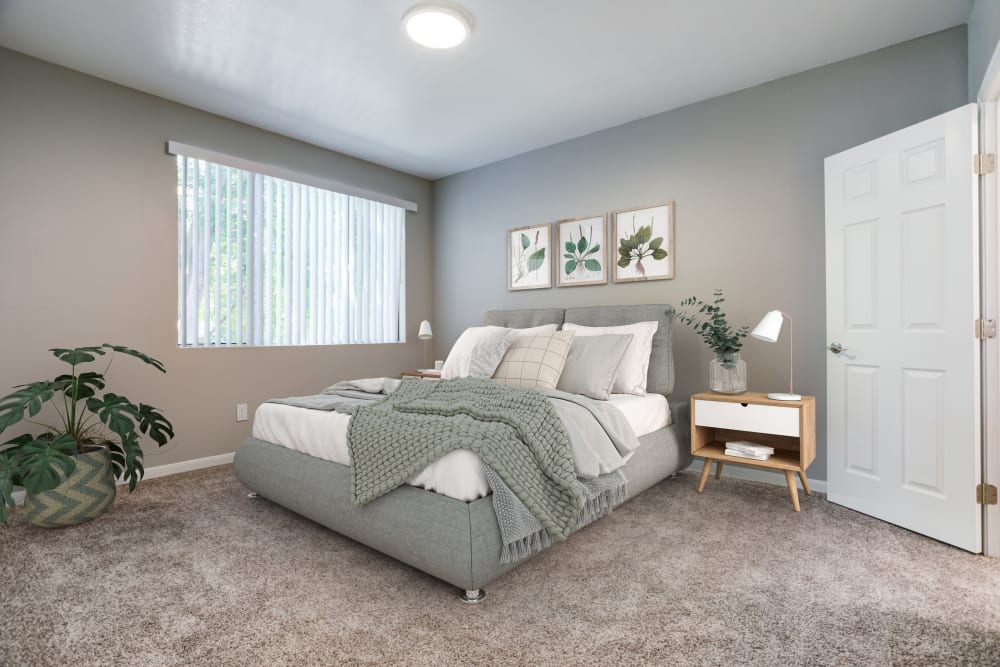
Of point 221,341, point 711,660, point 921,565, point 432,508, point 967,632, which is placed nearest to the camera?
point 711,660

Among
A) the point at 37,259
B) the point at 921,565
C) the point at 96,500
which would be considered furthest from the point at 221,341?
the point at 921,565

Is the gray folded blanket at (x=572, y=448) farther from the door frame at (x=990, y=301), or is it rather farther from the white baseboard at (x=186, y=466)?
the door frame at (x=990, y=301)

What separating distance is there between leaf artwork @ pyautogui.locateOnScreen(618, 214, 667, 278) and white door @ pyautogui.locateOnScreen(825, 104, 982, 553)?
3.71ft

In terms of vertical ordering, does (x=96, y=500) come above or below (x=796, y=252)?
below

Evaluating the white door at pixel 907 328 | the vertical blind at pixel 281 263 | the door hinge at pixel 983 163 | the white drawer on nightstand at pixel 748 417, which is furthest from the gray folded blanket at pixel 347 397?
the door hinge at pixel 983 163

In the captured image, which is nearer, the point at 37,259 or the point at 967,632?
the point at 967,632

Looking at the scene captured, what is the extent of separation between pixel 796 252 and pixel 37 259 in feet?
15.0

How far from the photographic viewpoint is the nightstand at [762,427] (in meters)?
2.74

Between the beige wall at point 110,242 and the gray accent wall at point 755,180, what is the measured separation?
254 centimetres

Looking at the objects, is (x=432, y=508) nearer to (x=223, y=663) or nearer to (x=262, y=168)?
(x=223, y=663)

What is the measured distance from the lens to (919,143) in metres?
2.51

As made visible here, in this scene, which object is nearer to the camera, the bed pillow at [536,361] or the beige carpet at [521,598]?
the beige carpet at [521,598]

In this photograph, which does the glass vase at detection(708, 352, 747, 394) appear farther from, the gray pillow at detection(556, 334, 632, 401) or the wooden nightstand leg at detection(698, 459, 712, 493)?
the gray pillow at detection(556, 334, 632, 401)

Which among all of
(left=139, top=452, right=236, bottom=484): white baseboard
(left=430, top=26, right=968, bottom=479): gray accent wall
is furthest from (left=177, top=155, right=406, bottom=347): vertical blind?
(left=430, top=26, right=968, bottom=479): gray accent wall
